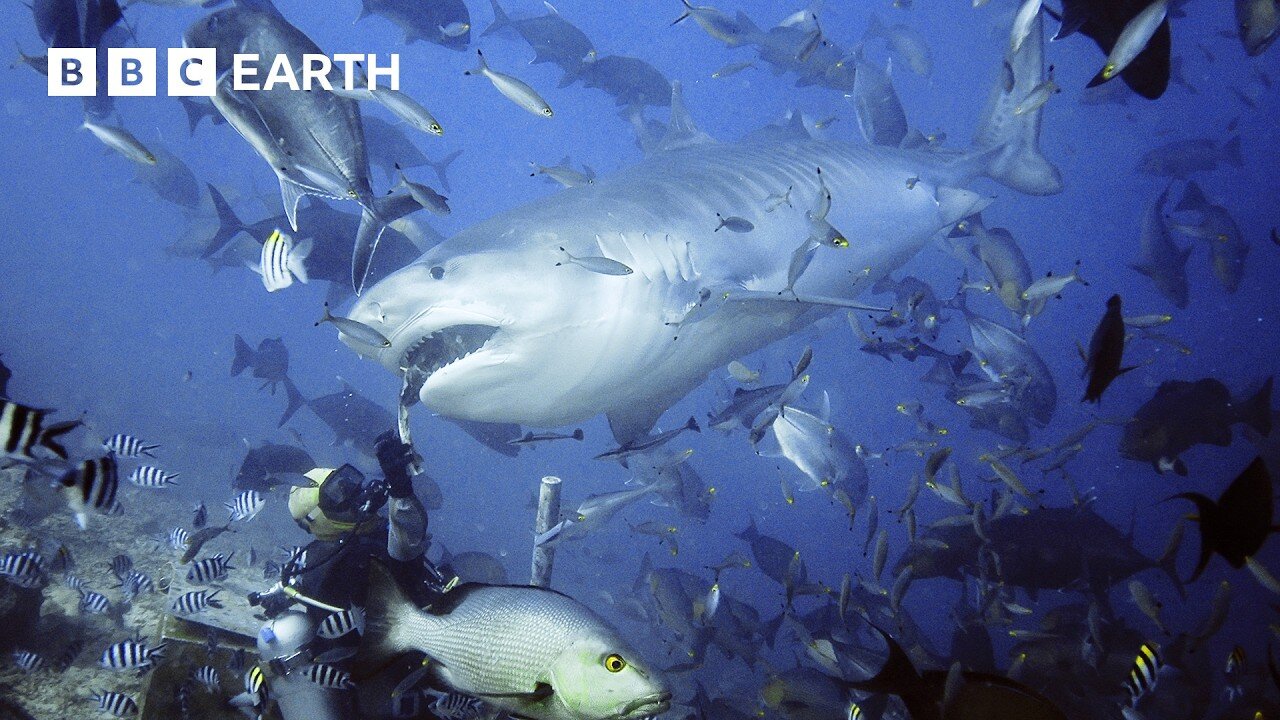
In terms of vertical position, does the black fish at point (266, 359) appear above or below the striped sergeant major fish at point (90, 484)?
below

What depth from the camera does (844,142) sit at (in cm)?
786

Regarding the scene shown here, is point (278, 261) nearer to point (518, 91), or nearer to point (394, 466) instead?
point (518, 91)

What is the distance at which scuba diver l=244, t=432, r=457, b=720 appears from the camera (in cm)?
312

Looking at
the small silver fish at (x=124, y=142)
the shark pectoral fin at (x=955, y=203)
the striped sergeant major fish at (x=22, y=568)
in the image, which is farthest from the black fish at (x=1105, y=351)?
the striped sergeant major fish at (x=22, y=568)

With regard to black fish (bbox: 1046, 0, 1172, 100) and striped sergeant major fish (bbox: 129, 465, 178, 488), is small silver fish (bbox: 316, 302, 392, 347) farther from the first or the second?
black fish (bbox: 1046, 0, 1172, 100)

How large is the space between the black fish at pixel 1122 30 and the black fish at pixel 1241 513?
1925 millimetres

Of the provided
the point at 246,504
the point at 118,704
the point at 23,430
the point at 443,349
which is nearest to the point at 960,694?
the point at 23,430

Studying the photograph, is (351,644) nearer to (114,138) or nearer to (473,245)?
(473,245)

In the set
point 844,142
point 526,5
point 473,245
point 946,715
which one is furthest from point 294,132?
point 526,5

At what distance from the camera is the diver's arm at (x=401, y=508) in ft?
9.93

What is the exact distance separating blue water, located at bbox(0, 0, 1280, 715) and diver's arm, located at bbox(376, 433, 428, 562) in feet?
21.6

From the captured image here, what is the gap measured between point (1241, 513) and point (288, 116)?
4834mm

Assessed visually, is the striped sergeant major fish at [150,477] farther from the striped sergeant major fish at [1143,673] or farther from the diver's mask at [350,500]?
the striped sergeant major fish at [1143,673]

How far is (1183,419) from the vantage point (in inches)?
222
